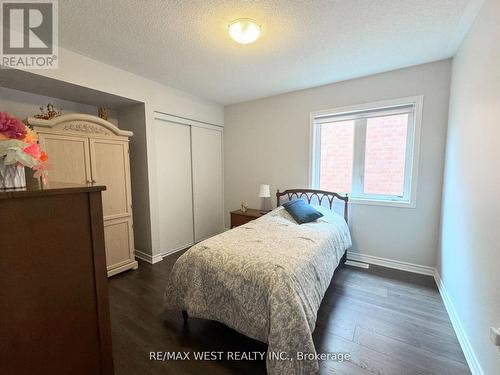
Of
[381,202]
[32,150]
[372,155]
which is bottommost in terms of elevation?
[381,202]

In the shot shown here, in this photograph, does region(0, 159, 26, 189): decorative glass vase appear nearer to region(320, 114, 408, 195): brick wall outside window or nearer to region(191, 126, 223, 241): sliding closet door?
region(191, 126, 223, 241): sliding closet door

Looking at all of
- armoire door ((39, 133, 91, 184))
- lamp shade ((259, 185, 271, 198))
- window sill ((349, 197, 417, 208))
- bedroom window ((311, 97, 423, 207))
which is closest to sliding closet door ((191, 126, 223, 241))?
lamp shade ((259, 185, 271, 198))

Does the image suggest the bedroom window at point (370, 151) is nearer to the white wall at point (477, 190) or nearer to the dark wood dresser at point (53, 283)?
the white wall at point (477, 190)

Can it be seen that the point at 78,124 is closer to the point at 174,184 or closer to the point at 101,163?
the point at 101,163

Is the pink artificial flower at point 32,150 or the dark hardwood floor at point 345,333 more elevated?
the pink artificial flower at point 32,150

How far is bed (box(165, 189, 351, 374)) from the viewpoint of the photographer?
135 centimetres

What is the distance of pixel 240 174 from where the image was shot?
4156mm

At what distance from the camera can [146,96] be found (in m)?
2.93

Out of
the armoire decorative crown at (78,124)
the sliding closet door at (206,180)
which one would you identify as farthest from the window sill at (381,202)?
the armoire decorative crown at (78,124)

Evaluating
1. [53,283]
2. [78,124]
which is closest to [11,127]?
[53,283]

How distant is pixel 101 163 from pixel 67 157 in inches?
13.0

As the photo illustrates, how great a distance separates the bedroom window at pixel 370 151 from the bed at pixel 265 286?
4.07 ft

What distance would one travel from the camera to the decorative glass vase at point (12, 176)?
784mm

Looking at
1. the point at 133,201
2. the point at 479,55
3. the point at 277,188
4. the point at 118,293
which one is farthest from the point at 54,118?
the point at 479,55
